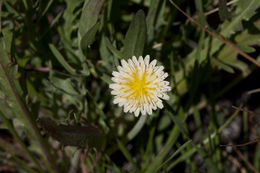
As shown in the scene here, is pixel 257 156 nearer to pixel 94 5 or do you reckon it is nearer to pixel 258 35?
pixel 258 35

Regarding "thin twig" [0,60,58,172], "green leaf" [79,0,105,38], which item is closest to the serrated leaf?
"thin twig" [0,60,58,172]

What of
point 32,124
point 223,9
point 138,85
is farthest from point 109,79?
point 223,9

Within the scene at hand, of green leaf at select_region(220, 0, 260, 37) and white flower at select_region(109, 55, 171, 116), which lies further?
green leaf at select_region(220, 0, 260, 37)

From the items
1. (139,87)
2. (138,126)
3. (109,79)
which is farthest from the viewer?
(138,126)

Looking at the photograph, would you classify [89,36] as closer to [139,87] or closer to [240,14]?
[139,87]

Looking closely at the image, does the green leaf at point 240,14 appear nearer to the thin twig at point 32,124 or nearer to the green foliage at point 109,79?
the green foliage at point 109,79

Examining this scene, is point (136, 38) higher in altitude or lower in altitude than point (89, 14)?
lower

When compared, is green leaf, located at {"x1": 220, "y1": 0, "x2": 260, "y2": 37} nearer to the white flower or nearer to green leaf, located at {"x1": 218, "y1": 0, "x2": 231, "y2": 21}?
green leaf, located at {"x1": 218, "y1": 0, "x2": 231, "y2": 21}

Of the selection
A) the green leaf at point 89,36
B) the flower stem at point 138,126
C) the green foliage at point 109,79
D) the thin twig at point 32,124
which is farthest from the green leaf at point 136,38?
the thin twig at point 32,124
